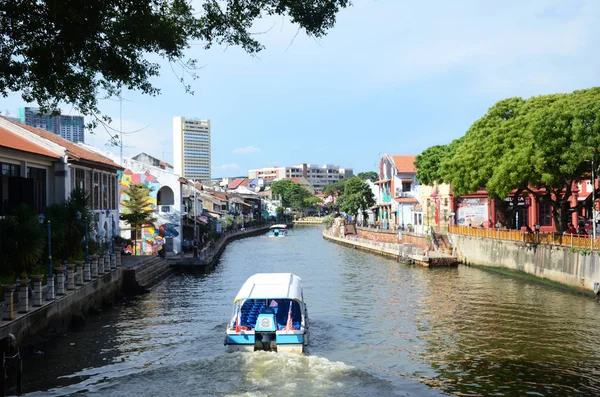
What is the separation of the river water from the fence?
2.91 metres

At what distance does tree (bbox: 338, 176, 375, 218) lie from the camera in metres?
97.4

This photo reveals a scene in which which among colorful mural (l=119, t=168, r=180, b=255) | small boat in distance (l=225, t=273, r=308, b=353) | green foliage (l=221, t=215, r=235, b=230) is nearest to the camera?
small boat in distance (l=225, t=273, r=308, b=353)

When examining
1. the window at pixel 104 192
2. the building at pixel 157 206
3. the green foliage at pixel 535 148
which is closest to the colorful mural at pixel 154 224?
the building at pixel 157 206

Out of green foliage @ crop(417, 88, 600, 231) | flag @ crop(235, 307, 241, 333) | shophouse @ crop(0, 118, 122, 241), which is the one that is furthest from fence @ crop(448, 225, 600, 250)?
shophouse @ crop(0, 118, 122, 241)

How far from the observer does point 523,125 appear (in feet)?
125

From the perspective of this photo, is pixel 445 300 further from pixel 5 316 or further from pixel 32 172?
pixel 32 172

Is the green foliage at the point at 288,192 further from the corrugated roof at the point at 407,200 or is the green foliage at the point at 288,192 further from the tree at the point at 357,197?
the corrugated roof at the point at 407,200

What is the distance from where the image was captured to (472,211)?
193 feet

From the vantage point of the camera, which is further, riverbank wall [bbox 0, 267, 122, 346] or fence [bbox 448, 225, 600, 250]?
fence [bbox 448, 225, 600, 250]

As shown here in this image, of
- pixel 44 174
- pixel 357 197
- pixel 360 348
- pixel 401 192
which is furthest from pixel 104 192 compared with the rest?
pixel 357 197

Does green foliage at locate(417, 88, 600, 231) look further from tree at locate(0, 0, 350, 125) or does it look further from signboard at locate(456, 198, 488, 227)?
tree at locate(0, 0, 350, 125)

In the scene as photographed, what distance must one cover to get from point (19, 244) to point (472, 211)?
146 ft

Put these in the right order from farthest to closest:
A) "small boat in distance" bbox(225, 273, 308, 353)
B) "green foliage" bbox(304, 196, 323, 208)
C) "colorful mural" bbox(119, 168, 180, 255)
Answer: "green foliage" bbox(304, 196, 323, 208)
"colorful mural" bbox(119, 168, 180, 255)
"small boat in distance" bbox(225, 273, 308, 353)

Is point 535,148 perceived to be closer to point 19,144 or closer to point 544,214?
point 544,214
